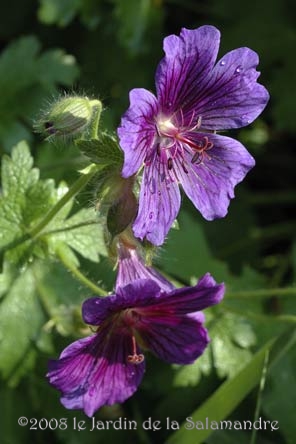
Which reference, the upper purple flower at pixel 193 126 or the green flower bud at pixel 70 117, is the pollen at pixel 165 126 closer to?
the upper purple flower at pixel 193 126

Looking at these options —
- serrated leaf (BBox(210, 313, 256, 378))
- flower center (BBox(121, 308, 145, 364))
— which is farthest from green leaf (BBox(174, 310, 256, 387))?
flower center (BBox(121, 308, 145, 364))

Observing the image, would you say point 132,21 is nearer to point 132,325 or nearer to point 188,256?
point 188,256

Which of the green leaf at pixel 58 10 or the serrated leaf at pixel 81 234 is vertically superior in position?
the green leaf at pixel 58 10

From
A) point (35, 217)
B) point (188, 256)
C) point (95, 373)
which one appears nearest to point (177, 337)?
point (95, 373)

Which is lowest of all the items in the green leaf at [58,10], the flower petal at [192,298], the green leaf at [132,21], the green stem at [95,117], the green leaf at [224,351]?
the green leaf at [224,351]

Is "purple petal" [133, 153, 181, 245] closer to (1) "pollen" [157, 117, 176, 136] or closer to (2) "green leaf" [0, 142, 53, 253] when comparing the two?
(1) "pollen" [157, 117, 176, 136]

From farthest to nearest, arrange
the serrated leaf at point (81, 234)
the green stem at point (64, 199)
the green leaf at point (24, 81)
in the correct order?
the green leaf at point (24, 81) < the serrated leaf at point (81, 234) < the green stem at point (64, 199)

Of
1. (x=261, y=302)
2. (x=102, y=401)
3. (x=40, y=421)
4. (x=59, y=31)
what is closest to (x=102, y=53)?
(x=59, y=31)

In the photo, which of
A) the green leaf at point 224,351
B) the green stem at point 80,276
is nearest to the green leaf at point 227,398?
the green leaf at point 224,351
